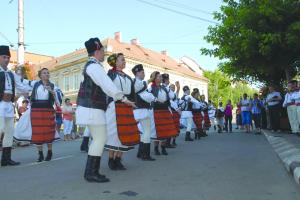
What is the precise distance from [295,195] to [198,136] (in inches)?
391

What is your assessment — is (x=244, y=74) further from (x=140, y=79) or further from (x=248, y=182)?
(x=248, y=182)

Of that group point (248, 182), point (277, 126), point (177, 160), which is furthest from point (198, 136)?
point (248, 182)

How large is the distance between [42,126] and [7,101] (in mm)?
809

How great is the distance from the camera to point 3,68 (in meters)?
7.76

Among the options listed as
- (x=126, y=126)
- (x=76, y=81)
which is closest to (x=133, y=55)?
(x=76, y=81)

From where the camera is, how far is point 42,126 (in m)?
8.06

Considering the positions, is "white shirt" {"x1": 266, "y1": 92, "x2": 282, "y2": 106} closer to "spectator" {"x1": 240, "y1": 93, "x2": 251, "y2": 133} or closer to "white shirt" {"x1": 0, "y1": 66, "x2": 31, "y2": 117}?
"spectator" {"x1": 240, "y1": 93, "x2": 251, "y2": 133}

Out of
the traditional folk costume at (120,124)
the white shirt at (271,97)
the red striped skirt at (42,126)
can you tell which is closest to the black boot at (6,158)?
the red striped skirt at (42,126)

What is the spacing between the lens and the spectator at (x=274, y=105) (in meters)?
15.5

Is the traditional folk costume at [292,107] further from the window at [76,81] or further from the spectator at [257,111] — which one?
the window at [76,81]

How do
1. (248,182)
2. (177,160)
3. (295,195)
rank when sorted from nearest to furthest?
(295,195) < (248,182) < (177,160)

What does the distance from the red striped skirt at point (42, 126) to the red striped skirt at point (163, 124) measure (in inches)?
85.9

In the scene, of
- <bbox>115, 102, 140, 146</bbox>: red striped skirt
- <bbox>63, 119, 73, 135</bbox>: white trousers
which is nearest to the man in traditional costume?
<bbox>115, 102, 140, 146</bbox>: red striped skirt

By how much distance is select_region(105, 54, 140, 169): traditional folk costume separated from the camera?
21.1 ft
